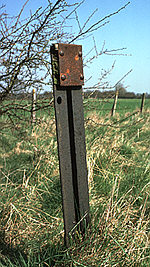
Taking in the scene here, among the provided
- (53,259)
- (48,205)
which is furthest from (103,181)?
(53,259)

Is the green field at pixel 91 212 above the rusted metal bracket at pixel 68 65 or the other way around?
the other way around

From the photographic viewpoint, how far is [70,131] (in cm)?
180

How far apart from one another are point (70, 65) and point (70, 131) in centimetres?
45

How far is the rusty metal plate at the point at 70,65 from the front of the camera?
1681 mm

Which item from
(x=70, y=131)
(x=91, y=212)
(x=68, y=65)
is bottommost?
(x=91, y=212)

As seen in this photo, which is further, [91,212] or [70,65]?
[91,212]

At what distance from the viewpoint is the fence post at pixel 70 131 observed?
5.56 ft


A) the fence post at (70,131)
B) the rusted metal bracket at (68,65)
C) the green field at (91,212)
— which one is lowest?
the green field at (91,212)

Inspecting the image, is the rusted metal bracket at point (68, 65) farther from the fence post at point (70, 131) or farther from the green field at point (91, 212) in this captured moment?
the green field at point (91, 212)

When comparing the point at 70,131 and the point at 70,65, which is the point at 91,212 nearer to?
Result: the point at 70,131

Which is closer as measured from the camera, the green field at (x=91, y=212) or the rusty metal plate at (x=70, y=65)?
the rusty metal plate at (x=70, y=65)

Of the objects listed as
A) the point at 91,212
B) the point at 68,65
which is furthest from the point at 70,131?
the point at 91,212

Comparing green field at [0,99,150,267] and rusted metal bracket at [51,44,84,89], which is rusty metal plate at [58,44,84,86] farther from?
green field at [0,99,150,267]

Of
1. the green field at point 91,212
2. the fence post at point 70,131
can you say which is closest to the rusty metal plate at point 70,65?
the fence post at point 70,131
